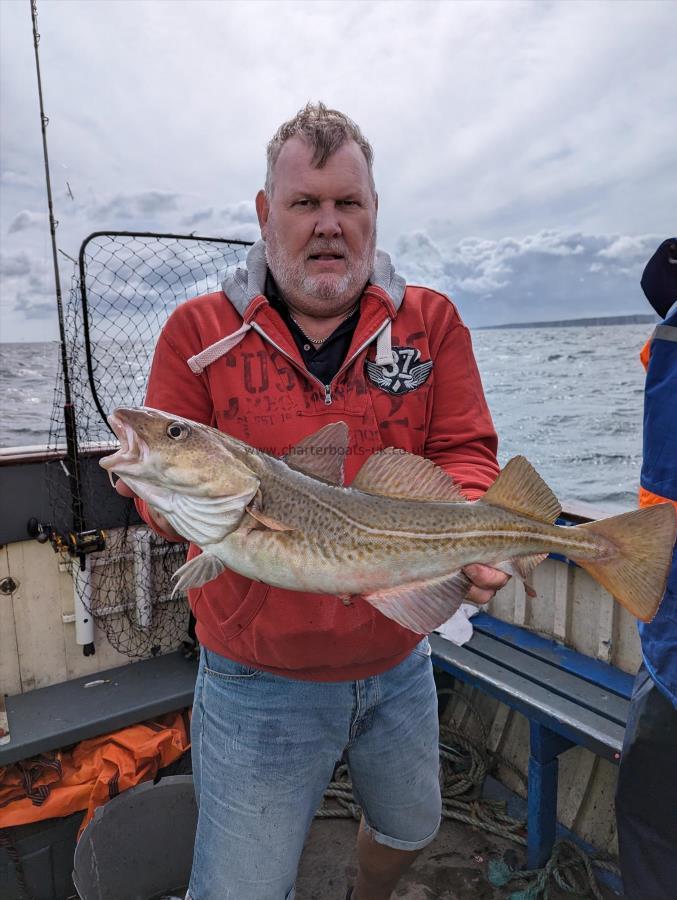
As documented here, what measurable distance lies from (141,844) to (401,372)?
131 inches

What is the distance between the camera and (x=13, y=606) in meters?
4.46

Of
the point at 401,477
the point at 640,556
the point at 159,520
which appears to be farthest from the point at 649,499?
the point at 159,520

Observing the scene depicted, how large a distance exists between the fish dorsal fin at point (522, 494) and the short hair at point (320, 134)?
1491 millimetres

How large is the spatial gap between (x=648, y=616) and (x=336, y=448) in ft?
4.27

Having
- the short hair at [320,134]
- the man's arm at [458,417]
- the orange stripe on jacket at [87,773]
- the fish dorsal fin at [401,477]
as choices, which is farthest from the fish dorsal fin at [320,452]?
the orange stripe on jacket at [87,773]

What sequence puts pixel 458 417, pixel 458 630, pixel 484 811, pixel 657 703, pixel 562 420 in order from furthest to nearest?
1. pixel 562 420
2. pixel 458 630
3. pixel 484 811
4. pixel 458 417
5. pixel 657 703

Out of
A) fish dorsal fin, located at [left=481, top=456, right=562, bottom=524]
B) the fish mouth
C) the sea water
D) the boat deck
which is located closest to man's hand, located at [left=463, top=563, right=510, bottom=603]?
fish dorsal fin, located at [left=481, top=456, right=562, bottom=524]

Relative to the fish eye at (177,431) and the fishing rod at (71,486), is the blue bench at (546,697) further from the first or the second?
the fish eye at (177,431)

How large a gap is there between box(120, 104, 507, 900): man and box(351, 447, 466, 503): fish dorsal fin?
0.32m

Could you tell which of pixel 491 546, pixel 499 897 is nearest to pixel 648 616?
pixel 491 546

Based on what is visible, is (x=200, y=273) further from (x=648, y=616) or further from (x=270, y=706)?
(x=648, y=616)

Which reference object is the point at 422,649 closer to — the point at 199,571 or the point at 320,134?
the point at 199,571

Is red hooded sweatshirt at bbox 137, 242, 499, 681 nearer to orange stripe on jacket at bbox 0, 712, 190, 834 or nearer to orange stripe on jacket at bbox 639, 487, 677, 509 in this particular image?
orange stripe on jacket at bbox 639, 487, 677, 509

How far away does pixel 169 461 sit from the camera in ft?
6.97
